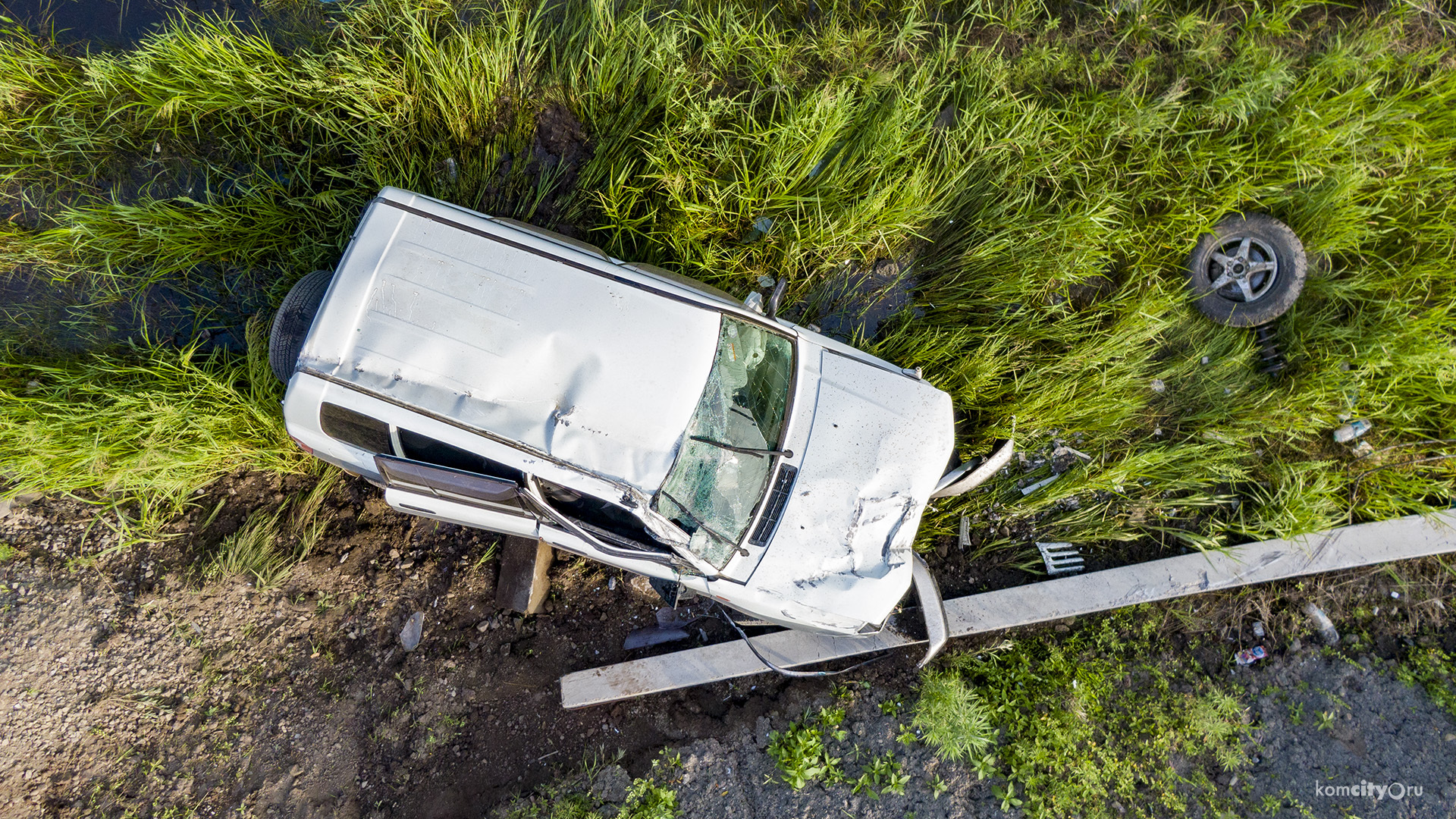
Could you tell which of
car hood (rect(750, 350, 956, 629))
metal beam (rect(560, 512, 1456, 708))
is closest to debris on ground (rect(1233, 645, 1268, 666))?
metal beam (rect(560, 512, 1456, 708))

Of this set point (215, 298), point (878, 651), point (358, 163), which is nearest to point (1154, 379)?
point (878, 651)

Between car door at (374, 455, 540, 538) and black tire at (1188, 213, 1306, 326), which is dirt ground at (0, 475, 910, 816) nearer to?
car door at (374, 455, 540, 538)

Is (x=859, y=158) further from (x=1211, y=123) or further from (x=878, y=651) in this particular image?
(x=878, y=651)

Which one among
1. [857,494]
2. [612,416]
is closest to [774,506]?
[857,494]

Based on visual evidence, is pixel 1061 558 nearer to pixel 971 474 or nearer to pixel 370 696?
pixel 971 474

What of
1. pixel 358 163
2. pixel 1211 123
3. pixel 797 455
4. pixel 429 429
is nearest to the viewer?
pixel 429 429

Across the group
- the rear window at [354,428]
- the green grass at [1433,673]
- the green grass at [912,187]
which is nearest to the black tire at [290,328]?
the green grass at [912,187]

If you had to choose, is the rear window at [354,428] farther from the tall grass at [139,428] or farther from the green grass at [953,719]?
the green grass at [953,719]
